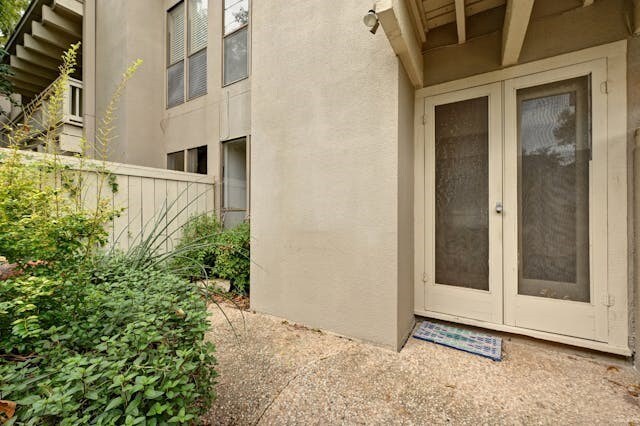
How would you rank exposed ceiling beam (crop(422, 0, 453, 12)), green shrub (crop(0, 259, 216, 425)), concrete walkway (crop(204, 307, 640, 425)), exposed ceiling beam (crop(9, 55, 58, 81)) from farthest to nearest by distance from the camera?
exposed ceiling beam (crop(9, 55, 58, 81)) < exposed ceiling beam (crop(422, 0, 453, 12)) < concrete walkway (crop(204, 307, 640, 425)) < green shrub (crop(0, 259, 216, 425))

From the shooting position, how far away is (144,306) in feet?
3.75

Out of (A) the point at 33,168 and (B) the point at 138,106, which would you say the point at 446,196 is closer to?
(A) the point at 33,168

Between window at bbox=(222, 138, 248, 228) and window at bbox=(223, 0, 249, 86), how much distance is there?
1220 mm

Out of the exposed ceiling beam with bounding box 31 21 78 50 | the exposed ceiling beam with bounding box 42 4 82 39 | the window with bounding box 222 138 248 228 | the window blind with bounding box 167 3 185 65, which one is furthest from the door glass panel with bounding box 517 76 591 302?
the exposed ceiling beam with bounding box 31 21 78 50

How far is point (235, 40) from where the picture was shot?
15.4ft

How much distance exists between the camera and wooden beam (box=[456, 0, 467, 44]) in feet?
6.86

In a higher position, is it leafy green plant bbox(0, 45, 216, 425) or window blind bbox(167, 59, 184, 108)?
window blind bbox(167, 59, 184, 108)

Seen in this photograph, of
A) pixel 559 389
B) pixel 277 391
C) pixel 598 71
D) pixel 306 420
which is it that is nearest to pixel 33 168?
pixel 277 391

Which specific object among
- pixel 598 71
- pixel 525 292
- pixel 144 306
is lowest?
pixel 525 292

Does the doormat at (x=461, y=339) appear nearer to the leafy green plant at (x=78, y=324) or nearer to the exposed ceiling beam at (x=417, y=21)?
the leafy green plant at (x=78, y=324)

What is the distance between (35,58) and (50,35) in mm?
1535

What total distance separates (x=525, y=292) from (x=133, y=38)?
7.93 metres

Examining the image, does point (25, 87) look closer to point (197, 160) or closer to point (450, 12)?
point (197, 160)

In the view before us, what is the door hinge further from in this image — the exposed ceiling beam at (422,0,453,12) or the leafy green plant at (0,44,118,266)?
the leafy green plant at (0,44,118,266)
